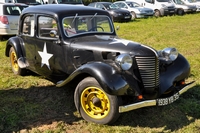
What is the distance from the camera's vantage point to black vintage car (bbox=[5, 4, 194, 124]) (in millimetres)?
3676

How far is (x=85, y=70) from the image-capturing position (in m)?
3.83

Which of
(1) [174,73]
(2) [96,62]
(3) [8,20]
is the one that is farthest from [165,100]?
(3) [8,20]

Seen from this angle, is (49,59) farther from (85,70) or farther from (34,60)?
(85,70)

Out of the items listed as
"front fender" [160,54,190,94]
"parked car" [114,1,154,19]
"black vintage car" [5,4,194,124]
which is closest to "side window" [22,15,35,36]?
"black vintage car" [5,4,194,124]

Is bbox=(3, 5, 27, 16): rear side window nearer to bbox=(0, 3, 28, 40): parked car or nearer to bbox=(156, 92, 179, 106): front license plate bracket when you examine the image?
bbox=(0, 3, 28, 40): parked car

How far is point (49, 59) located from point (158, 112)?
215 centimetres

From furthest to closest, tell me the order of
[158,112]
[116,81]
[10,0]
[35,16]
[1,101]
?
[10,0] < [35,16] < [1,101] < [158,112] < [116,81]

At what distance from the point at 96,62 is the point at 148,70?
0.78 metres

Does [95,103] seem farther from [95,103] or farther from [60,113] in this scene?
[60,113]

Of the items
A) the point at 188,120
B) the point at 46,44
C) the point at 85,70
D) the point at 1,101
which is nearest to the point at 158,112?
the point at 188,120

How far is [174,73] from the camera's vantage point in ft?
14.2

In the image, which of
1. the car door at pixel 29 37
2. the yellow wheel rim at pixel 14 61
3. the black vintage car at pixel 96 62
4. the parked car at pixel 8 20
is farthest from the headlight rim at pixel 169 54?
the parked car at pixel 8 20

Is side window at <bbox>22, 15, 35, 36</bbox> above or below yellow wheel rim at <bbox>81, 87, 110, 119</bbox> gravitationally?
above

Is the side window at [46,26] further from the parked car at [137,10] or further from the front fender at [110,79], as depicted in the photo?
the parked car at [137,10]
